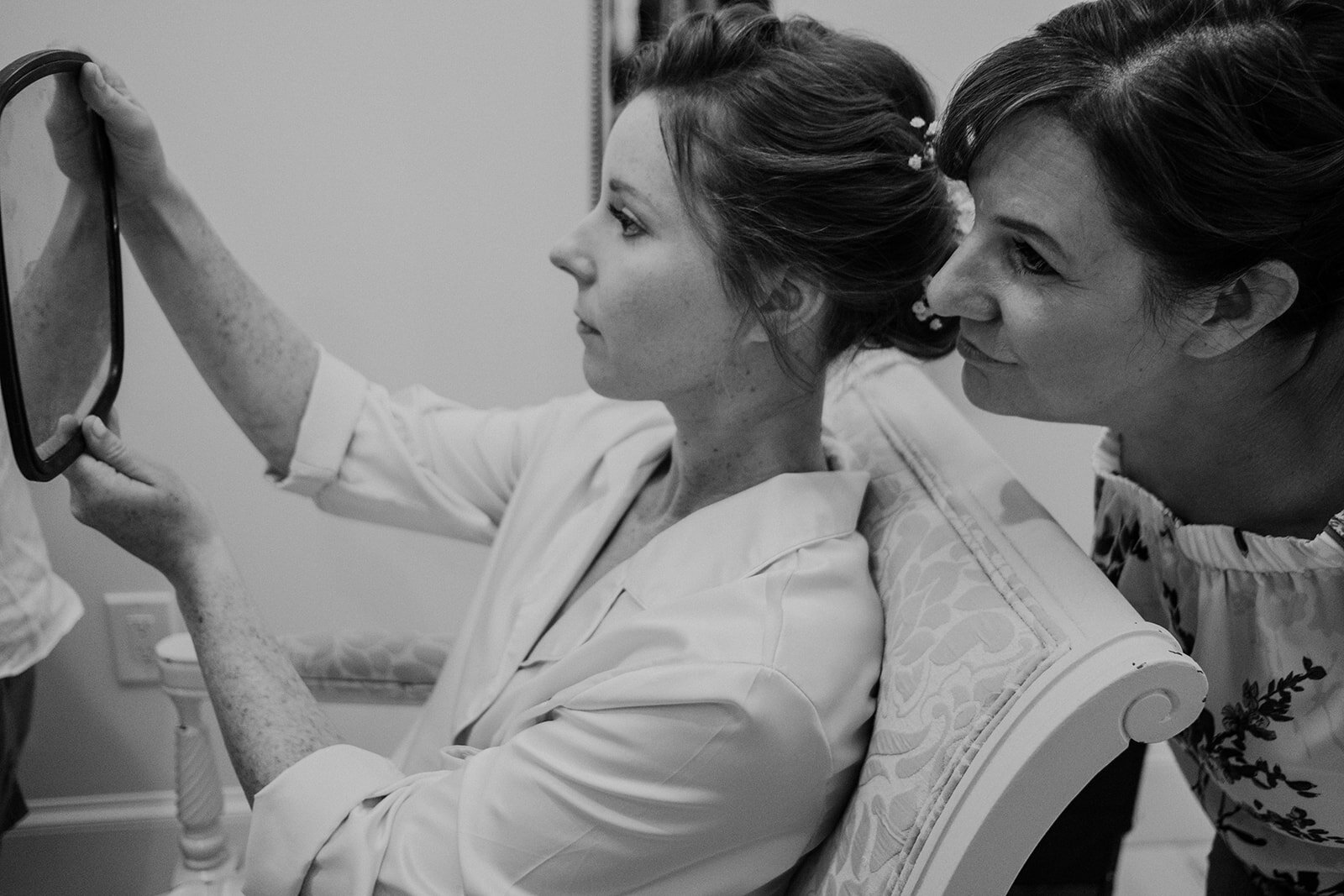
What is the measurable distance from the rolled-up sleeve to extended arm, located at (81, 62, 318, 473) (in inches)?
20.5

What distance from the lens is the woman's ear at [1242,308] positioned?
878 mm

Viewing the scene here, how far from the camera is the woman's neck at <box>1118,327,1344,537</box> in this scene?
968mm

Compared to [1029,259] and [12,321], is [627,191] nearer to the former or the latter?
[1029,259]

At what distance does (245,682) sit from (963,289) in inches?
29.4

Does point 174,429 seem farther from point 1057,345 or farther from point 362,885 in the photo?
point 1057,345

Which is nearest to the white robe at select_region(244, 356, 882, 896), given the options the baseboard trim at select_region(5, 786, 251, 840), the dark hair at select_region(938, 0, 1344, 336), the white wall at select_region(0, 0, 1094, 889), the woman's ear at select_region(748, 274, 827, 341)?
the woman's ear at select_region(748, 274, 827, 341)

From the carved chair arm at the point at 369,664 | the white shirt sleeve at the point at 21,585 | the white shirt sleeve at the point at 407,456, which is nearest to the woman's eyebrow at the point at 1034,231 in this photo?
the white shirt sleeve at the point at 407,456

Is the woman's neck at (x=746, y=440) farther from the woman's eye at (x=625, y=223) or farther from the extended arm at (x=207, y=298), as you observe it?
the extended arm at (x=207, y=298)

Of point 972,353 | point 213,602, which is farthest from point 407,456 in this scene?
point 972,353

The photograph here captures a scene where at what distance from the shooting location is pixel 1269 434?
3.28 ft

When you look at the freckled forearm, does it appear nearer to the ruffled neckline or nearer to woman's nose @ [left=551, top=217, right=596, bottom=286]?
woman's nose @ [left=551, top=217, right=596, bottom=286]

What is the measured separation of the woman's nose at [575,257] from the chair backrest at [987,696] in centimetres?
39

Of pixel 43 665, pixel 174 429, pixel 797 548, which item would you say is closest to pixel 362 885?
pixel 797 548

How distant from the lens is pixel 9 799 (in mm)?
1694
